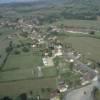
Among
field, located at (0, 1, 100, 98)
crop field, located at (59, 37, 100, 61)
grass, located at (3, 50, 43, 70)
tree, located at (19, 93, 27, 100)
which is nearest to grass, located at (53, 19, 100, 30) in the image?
field, located at (0, 1, 100, 98)

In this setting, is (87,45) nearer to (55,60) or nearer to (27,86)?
(55,60)

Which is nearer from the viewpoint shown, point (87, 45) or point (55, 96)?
point (55, 96)

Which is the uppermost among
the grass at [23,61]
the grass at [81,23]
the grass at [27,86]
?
the grass at [27,86]

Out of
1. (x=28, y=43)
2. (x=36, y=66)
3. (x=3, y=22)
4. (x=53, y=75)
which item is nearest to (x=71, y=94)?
(x=53, y=75)

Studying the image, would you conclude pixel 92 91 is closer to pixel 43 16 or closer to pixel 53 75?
pixel 53 75

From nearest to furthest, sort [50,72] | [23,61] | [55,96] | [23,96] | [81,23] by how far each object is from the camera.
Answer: [55,96] → [23,96] → [50,72] → [23,61] → [81,23]

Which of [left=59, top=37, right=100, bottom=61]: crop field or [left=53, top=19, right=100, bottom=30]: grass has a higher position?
[left=59, top=37, right=100, bottom=61]: crop field

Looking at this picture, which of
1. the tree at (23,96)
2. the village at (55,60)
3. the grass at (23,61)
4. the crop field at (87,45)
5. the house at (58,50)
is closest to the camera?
the tree at (23,96)

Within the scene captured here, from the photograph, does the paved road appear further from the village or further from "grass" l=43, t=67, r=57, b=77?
"grass" l=43, t=67, r=57, b=77

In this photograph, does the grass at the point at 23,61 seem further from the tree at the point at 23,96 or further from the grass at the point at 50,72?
the tree at the point at 23,96

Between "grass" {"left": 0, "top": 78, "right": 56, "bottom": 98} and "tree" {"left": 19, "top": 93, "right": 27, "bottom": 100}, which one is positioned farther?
"grass" {"left": 0, "top": 78, "right": 56, "bottom": 98}

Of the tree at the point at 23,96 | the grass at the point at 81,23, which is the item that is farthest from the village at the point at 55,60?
the grass at the point at 81,23

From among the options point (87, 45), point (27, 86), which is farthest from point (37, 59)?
point (87, 45)
